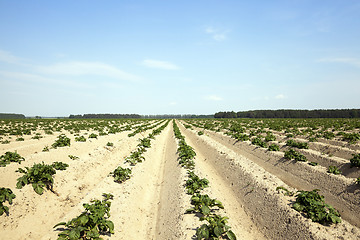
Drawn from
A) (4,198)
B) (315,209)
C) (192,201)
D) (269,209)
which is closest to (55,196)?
(4,198)

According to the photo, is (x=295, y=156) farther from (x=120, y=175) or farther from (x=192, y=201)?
(x=120, y=175)

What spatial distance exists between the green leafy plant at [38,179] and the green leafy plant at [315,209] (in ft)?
33.6

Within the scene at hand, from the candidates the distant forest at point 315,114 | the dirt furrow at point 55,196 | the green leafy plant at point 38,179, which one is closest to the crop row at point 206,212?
the dirt furrow at point 55,196

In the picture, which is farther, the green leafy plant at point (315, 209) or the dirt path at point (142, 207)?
the dirt path at point (142, 207)

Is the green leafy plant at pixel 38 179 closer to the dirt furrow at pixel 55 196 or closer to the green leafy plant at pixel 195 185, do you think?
the dirt furrow at pixel 55 196

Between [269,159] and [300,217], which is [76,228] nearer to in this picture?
[300,217]

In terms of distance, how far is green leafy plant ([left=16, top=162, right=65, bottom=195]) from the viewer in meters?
7.48

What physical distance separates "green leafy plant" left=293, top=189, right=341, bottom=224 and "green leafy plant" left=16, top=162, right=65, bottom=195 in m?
10.3

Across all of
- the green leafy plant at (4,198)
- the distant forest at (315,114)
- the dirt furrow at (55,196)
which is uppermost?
the distant forest at (315,114)

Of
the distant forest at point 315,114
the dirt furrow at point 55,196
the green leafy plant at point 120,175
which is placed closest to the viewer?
the dirt furrow at point 55,196

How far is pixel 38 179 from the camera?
7824mm

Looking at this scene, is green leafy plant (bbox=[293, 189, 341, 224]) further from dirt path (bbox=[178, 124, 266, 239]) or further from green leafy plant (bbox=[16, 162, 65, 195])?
green leafy plant (bbox=[16, 162, 65, 195])

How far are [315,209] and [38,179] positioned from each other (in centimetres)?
1100

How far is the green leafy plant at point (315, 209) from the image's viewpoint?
5.79 metres
